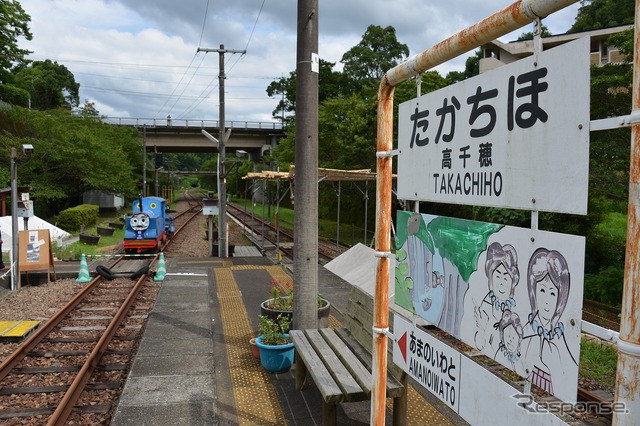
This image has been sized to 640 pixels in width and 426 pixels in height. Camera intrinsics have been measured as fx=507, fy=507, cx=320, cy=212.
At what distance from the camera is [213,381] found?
6.18 meters

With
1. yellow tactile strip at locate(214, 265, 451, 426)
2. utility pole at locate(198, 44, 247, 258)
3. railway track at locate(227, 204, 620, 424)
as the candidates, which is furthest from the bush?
yellow tactile strip at locate(214, 265, 451, 426)

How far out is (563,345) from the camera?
178 centimetres

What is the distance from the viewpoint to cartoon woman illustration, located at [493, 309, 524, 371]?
2.02 metres

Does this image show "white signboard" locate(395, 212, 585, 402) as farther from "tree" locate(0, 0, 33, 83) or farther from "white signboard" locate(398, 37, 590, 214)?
"tree" locate(0, 0, 33, 83)

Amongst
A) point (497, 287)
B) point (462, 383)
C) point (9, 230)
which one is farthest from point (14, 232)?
point (497, 287)

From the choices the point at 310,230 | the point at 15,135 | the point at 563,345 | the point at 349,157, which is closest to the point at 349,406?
Result: the point at 310,230

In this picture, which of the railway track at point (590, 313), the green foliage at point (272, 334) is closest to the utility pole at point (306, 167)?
the green foliage at point (272, 334)

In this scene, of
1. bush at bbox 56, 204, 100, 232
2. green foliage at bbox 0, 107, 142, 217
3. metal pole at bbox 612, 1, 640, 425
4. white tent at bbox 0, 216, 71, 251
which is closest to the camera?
metal pole at bbox 612, 1, 640, 425

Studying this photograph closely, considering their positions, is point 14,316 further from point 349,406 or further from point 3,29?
point 3,29

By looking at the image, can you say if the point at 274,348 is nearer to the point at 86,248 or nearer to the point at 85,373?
the point at 85,373

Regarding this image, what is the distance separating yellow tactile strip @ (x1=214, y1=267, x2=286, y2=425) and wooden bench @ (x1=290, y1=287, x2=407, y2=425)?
498 millimetres

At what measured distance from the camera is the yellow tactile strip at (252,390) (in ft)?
17.3

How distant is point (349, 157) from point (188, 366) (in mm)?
18035

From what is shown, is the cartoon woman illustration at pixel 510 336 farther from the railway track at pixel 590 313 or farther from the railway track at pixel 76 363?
the railway track at pixel 76 363
